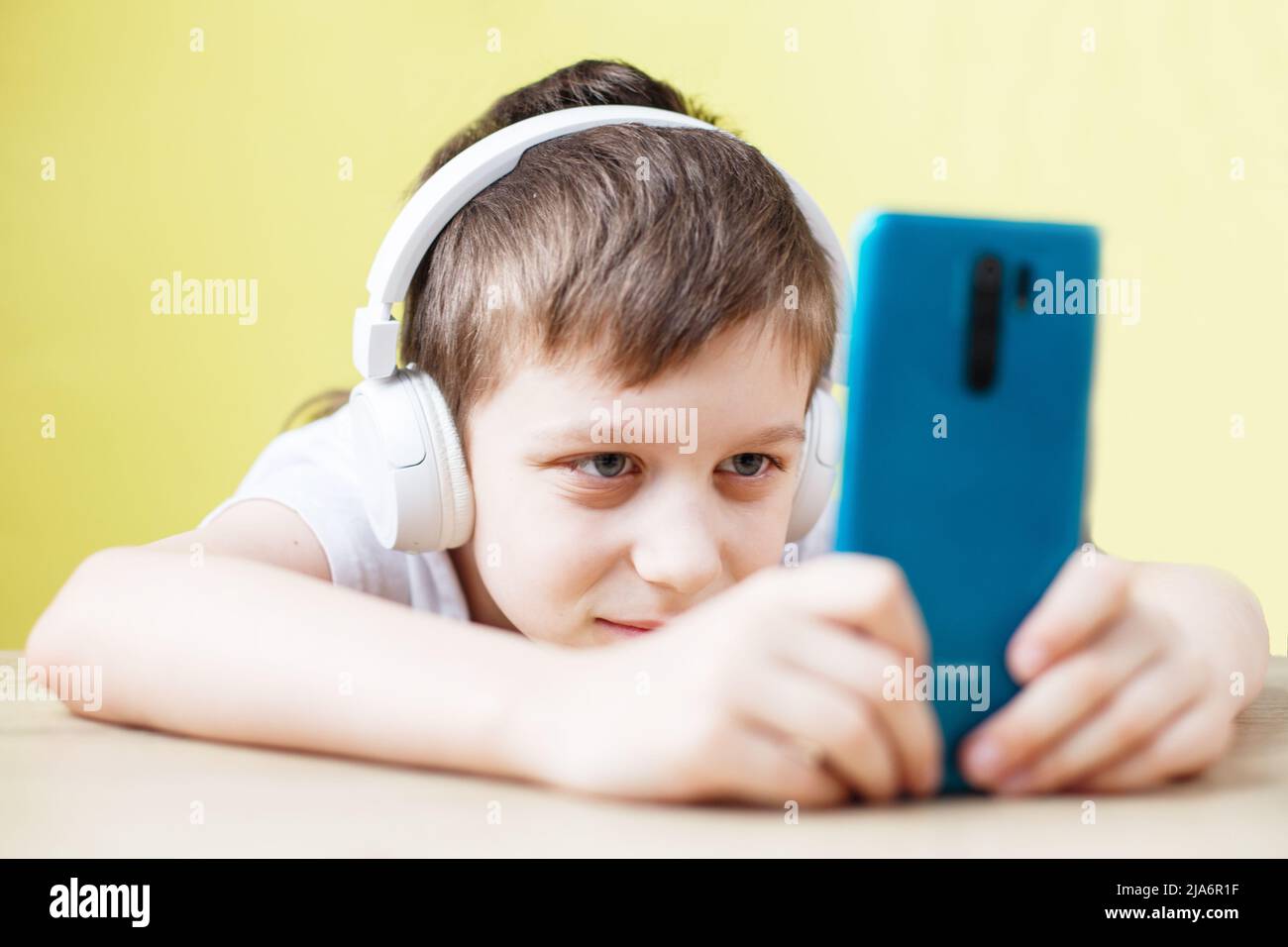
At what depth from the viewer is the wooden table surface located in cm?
50

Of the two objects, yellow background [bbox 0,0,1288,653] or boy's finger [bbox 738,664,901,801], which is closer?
boy's finger [bbox 738,664,901,801]

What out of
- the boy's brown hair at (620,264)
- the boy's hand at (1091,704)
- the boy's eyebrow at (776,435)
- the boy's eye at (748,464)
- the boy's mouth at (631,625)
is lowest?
the boy's mouth at (631,625)

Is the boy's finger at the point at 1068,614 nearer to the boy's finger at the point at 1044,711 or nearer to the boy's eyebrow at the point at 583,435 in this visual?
the boy's finger at the point at 1044,711

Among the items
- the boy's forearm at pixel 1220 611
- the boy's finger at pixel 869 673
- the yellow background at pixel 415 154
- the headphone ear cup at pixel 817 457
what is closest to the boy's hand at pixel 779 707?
the boy's finger at pixel 869 673

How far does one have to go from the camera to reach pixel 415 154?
2.16m

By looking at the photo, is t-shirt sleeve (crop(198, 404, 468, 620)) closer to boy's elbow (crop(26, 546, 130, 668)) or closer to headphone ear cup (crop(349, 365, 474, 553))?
headphone ear cup (crop(349, 365, 474, 553))

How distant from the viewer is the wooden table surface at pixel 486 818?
0.50 metres

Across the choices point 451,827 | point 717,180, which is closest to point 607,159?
point 717,180

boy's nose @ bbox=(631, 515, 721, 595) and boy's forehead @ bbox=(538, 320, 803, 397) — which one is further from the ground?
boy's forehead @ bbox=(538, 320, 803, 397)

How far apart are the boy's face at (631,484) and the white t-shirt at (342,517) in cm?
19

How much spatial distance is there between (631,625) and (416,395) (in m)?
0.23

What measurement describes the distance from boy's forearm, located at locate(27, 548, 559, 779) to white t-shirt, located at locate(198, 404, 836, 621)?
1.07ft

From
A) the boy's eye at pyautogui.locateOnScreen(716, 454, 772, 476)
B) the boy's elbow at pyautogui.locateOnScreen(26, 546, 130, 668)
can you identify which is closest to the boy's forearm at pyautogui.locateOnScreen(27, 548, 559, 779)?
the boy's elbow at pyautogui.locateOnScreen(26, 546, 130, 668)

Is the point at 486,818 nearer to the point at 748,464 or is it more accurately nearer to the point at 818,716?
the point at 818,716
